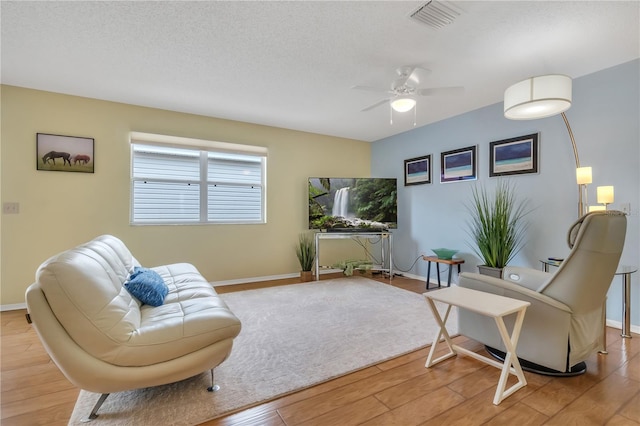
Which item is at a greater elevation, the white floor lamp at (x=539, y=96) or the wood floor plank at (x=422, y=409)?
the white floor lamp at (x=539, y=96)

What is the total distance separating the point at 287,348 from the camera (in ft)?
7.45

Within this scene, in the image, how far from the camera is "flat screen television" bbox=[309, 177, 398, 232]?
4758 millimetres

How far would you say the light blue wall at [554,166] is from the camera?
8.63ft

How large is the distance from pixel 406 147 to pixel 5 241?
5.33 metres

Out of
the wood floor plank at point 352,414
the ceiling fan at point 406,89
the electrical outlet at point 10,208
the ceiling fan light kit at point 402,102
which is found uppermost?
the ceiling fan at point 406,89

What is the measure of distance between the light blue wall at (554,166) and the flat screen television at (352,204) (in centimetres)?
46

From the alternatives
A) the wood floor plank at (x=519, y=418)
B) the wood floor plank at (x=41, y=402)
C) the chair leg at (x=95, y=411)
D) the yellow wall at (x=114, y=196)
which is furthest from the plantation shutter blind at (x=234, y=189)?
the wood floor plank at (x=519, y=418)

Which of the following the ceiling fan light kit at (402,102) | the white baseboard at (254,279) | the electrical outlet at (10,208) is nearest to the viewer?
the ceiling fan light kit at (402,102)

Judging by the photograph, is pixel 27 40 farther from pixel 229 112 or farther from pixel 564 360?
pixel 564 360

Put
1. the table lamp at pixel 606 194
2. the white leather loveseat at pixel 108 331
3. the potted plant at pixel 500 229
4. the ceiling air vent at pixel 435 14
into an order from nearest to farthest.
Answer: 1. the white leather loveseat at pixel 108 331
2. the ceiling air vent at pixel 435 14
3. the table lamp at pixel 606 194
4. the potted plant at pixel 500 229

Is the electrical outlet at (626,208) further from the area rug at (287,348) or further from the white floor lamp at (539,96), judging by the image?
the area rug at (287,348)

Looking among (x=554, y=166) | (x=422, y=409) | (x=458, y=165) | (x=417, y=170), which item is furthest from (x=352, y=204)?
(x=422, y=409)

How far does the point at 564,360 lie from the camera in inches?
68.5

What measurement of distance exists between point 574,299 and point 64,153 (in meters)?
4.88
